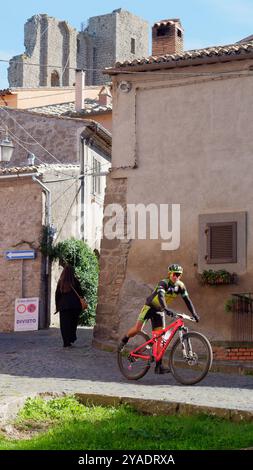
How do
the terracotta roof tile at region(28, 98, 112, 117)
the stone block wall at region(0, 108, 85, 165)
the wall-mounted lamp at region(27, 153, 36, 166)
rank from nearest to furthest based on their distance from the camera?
the wall-mounted lamp at region(27, 153, 36, 166) < the stone block wall at region(0, 108, 85, 165) < the terracotta roof tile at region(28, 98, 112, 117)

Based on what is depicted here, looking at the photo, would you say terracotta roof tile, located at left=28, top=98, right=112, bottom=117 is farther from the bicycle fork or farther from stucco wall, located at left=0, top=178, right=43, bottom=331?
the bicycle fork

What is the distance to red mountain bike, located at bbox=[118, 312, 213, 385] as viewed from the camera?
1215 centimetres

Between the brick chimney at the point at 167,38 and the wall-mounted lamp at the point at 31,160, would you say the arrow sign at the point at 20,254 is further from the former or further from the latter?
the brick chimney at the point at 167,38

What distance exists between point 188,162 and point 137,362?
5158mm

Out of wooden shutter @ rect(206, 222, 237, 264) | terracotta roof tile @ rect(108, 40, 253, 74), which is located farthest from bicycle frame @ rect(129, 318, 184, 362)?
terracotta roof tile @ rect(108, 40, 253, 74)

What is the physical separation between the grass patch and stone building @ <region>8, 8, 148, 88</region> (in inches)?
2535

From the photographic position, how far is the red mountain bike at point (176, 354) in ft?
39.9

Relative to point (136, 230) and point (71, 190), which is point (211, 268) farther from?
point (71, 190)

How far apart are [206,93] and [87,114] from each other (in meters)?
17.2

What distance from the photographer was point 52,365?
14.7 m

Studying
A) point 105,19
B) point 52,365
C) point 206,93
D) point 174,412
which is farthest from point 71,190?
point 105,19

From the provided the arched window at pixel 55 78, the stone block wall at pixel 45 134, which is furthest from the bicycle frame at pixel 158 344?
the arched window at pixel 55 78

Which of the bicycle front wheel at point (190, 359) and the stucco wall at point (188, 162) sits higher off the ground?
the stucco wall at point (188, 162)

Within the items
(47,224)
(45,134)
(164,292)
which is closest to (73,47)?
(45,134)
